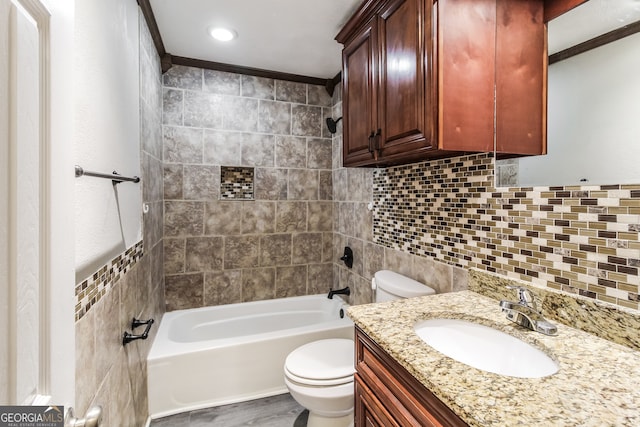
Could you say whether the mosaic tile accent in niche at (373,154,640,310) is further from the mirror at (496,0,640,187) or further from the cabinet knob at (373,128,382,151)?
the cabinet knob at (373,128,382,151)

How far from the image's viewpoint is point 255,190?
2676 millimetres

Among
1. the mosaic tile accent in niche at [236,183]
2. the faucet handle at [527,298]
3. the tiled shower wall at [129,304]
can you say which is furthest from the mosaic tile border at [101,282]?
the faucet handle at [527,298]

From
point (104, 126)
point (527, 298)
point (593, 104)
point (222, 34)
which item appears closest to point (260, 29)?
point (222, 34)

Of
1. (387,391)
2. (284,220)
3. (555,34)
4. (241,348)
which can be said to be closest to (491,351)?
(387,391)

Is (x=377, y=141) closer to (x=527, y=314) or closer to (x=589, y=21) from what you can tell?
(x=589, y=21)

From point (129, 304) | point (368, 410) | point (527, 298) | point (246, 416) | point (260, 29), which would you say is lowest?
point (246, 416)

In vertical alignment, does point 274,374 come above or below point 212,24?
below

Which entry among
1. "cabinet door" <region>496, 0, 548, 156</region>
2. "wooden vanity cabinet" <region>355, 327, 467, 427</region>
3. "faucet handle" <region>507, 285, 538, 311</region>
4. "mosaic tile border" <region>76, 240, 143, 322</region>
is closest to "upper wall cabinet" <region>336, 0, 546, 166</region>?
"cabinet door" <region>496, 0, 548, 156</region>

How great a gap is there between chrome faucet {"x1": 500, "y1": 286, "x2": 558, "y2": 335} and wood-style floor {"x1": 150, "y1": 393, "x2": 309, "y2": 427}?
147cm

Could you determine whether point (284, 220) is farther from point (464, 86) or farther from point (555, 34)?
point (555, 34)

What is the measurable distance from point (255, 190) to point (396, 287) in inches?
62.6

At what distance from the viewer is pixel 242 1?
5.55ft

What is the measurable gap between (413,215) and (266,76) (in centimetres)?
185

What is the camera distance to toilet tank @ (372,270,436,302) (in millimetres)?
1525
